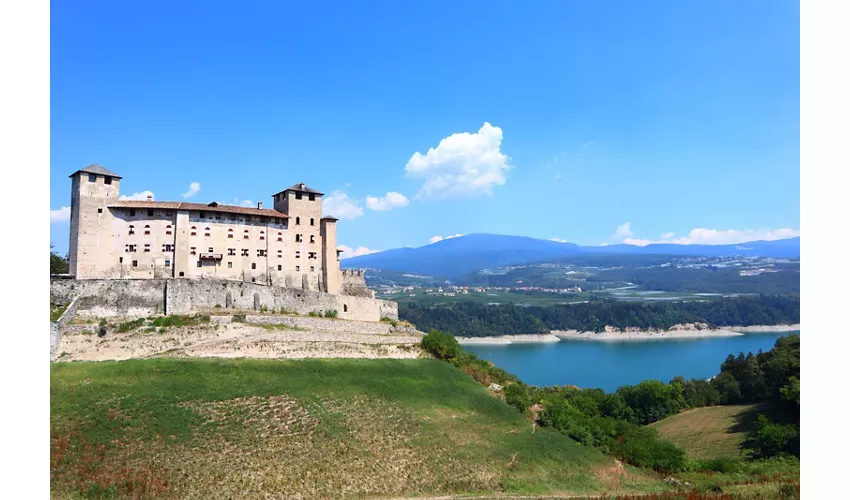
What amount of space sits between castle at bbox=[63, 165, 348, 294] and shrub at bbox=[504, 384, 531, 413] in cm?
1344

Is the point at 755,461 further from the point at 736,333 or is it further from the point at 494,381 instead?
the point at 736,333

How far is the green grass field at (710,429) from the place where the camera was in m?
33.3

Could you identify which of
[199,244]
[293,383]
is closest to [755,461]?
[293,383]

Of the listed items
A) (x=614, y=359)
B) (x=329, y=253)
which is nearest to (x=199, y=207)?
(x=329, y=253)

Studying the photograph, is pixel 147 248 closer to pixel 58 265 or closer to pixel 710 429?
pixel 58 265

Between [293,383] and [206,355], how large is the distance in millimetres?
4245

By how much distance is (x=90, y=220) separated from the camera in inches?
1168

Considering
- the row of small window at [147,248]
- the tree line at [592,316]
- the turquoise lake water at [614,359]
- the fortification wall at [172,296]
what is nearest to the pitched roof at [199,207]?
the row of small window at [147,248]

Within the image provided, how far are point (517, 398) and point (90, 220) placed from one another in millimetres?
22475

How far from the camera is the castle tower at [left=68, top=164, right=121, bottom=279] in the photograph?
2927 cm

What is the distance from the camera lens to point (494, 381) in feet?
103

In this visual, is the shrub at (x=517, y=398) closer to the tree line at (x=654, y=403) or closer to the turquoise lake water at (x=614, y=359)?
the tree line at (x=654, y=403)

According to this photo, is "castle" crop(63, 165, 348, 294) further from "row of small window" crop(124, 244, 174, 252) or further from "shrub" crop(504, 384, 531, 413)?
"shrub" crop(504, 384, 531, 413)

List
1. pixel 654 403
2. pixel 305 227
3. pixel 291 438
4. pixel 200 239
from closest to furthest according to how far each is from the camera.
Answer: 1. pixel 291 438
2. pixel 200 239
3. pixel 305 227
4. pixel 654 403
